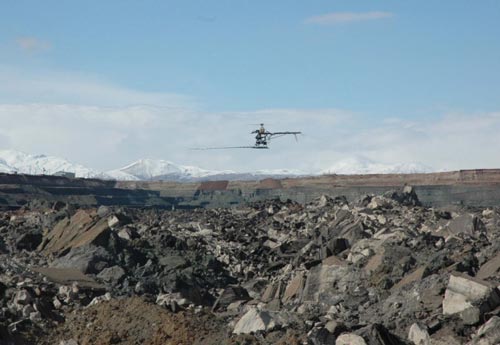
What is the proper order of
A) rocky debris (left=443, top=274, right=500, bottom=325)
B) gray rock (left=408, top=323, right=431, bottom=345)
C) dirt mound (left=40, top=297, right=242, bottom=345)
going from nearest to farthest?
gray rock (left=408, top=323, right=431, bottom=345) → rocky debris (left=443, top=274, right=500, bottom=325) → dirt mound (left=40, top=297, right=242, bottom=345)

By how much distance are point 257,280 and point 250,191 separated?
139 feet

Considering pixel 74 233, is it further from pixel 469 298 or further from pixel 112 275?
pixel 469 298

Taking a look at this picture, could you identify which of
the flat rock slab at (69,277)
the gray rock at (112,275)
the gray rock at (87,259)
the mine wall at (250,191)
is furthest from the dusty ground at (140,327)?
the mine wall at (250,191)

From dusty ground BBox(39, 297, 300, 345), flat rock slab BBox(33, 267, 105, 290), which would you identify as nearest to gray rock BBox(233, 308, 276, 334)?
dusty ground BBox(39, 297, 300, 345)

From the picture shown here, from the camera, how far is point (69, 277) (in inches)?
631

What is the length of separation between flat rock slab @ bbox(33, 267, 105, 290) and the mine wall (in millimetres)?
30743

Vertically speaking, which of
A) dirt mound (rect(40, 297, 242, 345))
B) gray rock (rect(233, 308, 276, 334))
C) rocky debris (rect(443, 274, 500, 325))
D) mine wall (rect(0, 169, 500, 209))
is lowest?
dirt mound (rect(40, 297, 242, 345))

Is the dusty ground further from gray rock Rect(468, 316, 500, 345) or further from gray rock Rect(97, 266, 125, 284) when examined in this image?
gray rock Rect(97, 266, 125, 284)

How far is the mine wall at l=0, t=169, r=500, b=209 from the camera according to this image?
5034cm

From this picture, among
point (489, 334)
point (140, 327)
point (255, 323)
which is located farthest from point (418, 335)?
point (140, 327)

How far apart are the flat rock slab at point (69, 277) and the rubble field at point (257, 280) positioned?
0.19 feet

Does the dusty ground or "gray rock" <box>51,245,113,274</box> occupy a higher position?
"gray rock" <box>51,245,113,274</box>

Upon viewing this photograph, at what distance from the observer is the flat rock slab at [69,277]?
1534cm

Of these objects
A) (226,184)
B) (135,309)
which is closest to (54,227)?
(135,309)
